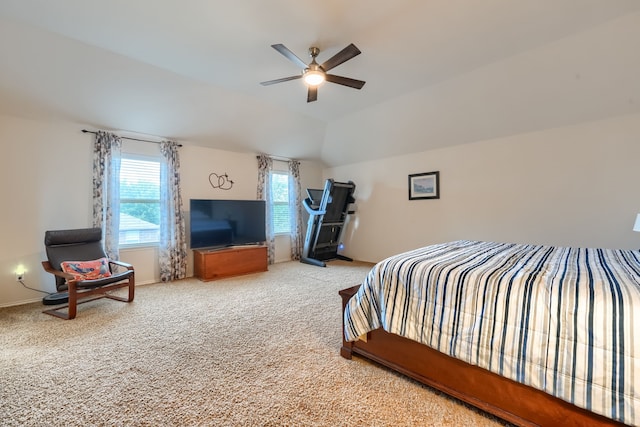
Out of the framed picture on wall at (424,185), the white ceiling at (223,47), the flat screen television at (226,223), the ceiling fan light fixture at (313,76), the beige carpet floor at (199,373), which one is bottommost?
the beige carpet floor at (199,373)

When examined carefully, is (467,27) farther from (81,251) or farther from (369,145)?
(81,251)

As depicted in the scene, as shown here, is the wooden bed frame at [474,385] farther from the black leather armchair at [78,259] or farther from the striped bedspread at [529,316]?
the black leather armchair at [78,259]

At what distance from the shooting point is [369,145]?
5.56m

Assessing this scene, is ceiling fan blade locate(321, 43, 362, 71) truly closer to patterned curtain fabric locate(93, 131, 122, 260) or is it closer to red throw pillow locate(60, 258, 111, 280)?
patterned curtain fabric locate(93, 131, 122, 260)

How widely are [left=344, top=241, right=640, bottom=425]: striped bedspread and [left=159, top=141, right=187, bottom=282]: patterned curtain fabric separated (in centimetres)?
365

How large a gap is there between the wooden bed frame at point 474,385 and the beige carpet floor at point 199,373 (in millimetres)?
92

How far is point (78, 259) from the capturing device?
344cm

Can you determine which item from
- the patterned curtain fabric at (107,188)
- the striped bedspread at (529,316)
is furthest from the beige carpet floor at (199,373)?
the patterned curtain fabric at (107,188)

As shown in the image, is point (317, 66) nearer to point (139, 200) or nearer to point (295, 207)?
point (139, 200)

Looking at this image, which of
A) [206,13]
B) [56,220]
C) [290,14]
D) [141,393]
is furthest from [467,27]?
[56,220]

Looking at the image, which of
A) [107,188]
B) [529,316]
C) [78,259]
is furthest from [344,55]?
[78,259]

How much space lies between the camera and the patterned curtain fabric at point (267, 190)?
5.73 meters

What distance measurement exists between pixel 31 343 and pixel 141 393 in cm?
151

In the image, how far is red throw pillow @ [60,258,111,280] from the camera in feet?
10.6
